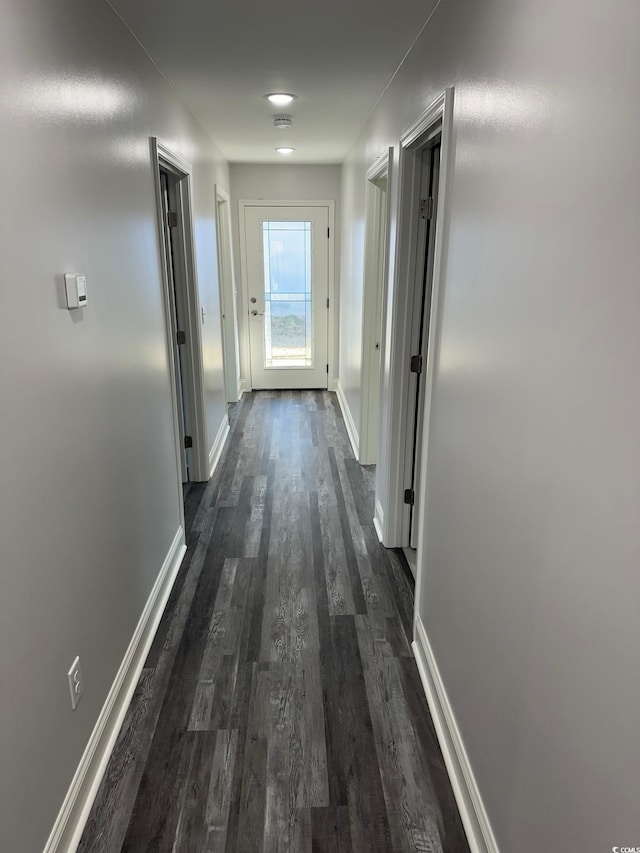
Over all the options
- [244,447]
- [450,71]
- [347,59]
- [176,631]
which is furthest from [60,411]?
[244,447]

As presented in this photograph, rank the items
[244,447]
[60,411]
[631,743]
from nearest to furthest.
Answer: [631,743]
[60,411]
[244,447]

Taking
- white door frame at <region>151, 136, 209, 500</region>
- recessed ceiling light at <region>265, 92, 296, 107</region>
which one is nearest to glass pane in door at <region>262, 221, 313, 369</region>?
white door frame at <region>151, 136, 209, 500</region>

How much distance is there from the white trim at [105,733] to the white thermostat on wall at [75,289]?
4.15ft

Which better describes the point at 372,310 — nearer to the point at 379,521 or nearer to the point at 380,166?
the point at 380,166

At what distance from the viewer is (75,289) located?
5.27 feet

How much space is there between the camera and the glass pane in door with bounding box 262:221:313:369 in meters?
6.09

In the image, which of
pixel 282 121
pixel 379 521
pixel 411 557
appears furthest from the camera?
pixel 282 121

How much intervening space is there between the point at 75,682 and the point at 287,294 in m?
5.12

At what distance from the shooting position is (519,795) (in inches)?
50.1

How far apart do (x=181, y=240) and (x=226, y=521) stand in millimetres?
1692

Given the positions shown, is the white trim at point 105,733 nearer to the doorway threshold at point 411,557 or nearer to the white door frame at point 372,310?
the doorway threshold at point 411,557

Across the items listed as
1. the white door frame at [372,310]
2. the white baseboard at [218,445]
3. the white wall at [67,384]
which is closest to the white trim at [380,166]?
the white door frame at [372,310]

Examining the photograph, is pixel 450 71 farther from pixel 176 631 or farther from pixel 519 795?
pixel 176 631

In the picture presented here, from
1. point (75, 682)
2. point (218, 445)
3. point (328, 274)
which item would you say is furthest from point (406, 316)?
point (328, 274)
